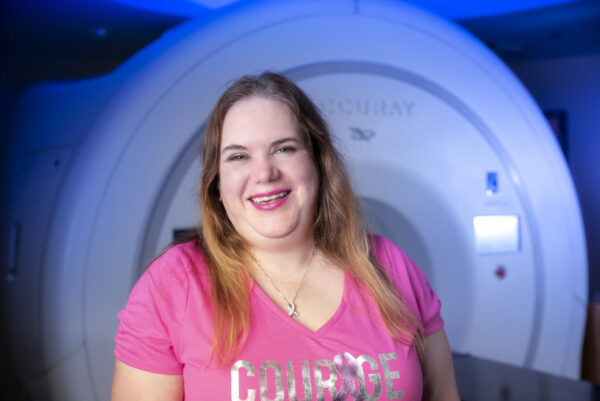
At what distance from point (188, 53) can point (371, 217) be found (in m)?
0.66

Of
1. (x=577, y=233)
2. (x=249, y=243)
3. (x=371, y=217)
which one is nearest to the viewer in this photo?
(x=249, y=243)

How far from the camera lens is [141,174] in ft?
3.93

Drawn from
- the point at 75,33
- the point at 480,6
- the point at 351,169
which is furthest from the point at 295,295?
the point at 480,6

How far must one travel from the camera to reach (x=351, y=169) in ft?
4.43

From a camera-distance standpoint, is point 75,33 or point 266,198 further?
point 75,33

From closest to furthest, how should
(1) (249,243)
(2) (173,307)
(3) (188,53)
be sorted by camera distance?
(2) (173,307) → (1) (249,243) → (3) (188,53)

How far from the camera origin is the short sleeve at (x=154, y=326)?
80cm

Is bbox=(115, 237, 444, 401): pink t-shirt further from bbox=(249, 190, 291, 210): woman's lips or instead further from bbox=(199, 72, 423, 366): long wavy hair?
bbox=(249, 190, 291, 210): woman's lips

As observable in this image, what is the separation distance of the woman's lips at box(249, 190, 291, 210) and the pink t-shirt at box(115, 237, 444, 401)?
136 mm

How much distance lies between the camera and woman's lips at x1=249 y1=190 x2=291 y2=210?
0.89 meters

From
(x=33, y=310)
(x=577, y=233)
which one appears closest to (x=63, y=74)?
(x=33, y=310)

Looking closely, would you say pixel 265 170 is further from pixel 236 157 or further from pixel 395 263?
pixel 395 263

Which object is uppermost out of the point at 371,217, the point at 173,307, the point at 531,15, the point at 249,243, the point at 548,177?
the point at 531,15

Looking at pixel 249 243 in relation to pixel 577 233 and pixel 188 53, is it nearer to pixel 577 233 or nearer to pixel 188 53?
pixel 188 53
